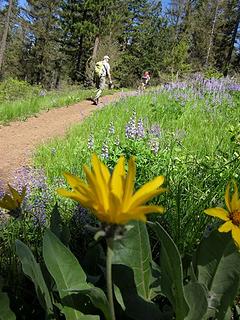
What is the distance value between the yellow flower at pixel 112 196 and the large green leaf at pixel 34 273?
564 millimetres

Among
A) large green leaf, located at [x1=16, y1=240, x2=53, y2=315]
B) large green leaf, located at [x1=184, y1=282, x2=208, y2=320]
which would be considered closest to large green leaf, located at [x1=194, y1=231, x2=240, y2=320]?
large green leaf, located at [x1=184, y1=282, x2=208, y2=320]

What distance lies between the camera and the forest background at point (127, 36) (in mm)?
35844

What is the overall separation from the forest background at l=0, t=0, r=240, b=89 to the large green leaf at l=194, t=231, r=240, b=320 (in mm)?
32285

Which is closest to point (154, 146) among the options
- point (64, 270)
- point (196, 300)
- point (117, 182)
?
point (64, 270)

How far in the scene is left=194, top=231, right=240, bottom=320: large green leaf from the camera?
148cm

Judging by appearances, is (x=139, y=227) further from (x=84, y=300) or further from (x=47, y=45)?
(x=47, y=45)

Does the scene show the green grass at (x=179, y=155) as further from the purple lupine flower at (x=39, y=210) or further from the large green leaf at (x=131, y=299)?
the large green leaf at (x=131, y=299)

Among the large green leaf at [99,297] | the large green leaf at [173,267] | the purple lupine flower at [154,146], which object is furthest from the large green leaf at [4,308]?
the purple lupine flower at [154,146]

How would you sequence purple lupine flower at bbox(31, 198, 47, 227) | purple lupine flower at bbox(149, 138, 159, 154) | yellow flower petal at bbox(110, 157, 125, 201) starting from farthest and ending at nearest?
1. purple lupine flower at bbox(149, 138, 159, 154)
2. purple lupine flower at bbox(31, 198, 47, 227)
3. yellow flower petal at bbox(110, 157, 125, 201)

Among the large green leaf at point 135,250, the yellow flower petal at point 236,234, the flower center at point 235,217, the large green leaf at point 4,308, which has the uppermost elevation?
the flower center at point 235,217

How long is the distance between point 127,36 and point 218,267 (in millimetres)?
43686

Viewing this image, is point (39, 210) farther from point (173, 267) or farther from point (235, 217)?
point (235, 217)

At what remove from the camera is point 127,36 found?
43062 mm

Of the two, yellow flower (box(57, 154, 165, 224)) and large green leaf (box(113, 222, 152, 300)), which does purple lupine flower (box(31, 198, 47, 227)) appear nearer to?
large green leaf (box(113, 222, 152, 300))
